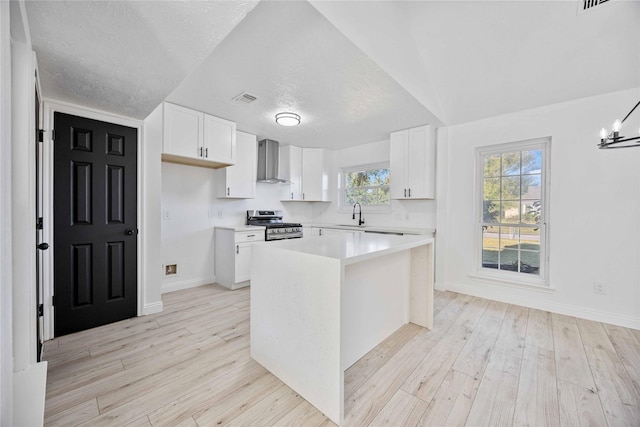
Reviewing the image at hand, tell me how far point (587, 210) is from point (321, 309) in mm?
3188

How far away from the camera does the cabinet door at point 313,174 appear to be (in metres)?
5.05

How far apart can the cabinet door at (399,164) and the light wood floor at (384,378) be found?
1972 millimetres

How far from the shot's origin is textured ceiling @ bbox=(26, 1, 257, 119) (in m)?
1.35

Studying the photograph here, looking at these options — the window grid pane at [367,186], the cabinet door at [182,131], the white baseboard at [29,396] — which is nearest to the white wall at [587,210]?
the window grid pane at [367,186]

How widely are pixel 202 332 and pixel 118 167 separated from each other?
1.85 m

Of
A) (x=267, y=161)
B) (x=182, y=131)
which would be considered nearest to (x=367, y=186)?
(x=267, y=161)

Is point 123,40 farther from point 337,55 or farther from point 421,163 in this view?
point 421,163

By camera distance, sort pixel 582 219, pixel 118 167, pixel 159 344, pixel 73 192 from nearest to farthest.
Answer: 1. pixel 159 344
2. pixel 73 192
3. pixel 118 167
4. pixel 582 219

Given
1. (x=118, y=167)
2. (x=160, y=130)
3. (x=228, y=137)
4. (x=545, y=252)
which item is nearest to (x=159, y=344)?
(x=118, y=167)

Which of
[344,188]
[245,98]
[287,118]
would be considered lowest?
[344,188]

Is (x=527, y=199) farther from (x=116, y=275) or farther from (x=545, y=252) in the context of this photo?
(x=116, y=275)

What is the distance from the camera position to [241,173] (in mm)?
4043

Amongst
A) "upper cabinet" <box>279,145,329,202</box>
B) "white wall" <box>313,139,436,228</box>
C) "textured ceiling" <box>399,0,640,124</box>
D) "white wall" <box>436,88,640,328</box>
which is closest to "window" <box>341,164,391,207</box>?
"white wall" <box>313,139,436,228</box>

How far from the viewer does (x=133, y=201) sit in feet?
8.96
